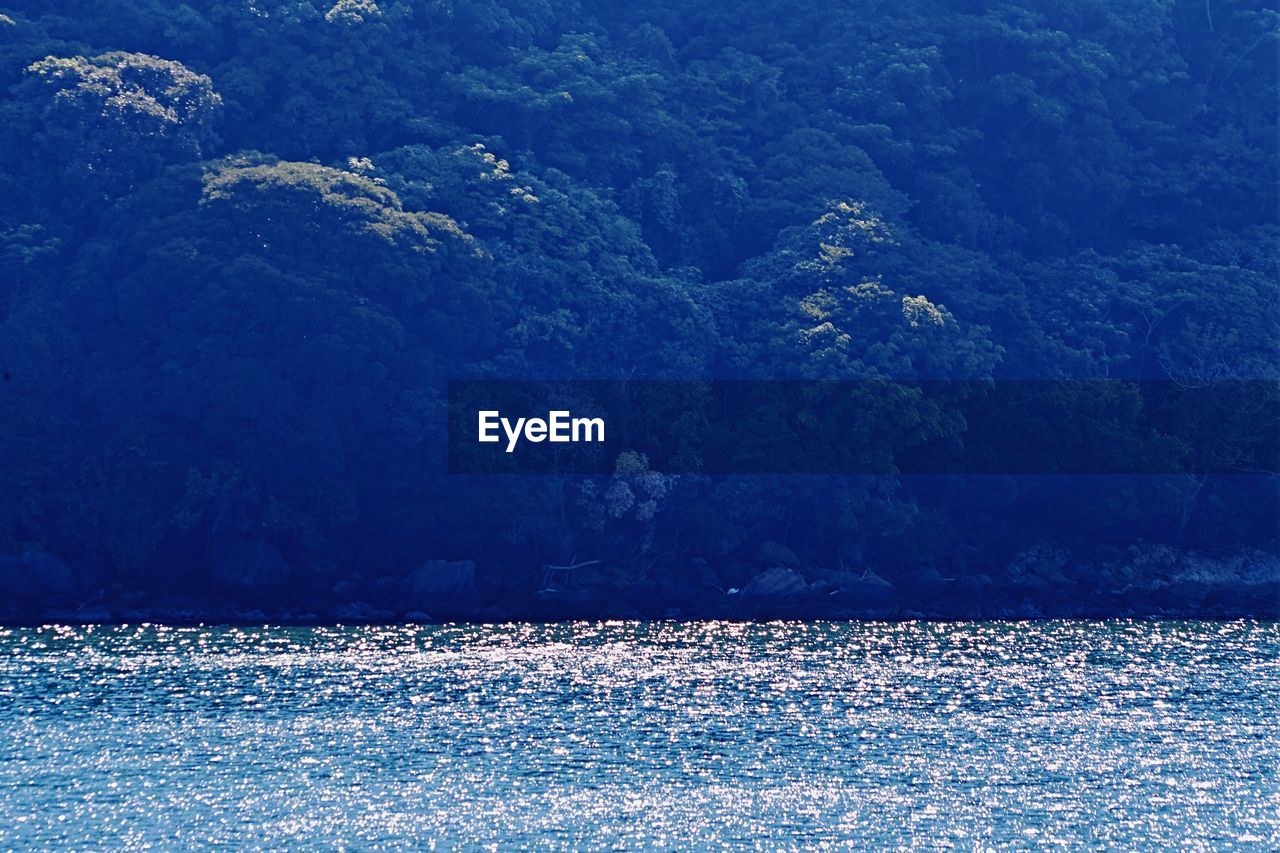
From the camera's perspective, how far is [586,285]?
6662 cm

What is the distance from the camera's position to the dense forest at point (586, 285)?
6006 centimetres

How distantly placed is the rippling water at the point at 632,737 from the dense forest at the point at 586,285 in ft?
20.0

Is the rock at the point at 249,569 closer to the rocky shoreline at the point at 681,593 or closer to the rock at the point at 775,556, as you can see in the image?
the rocky shoreline at the point at 681,593

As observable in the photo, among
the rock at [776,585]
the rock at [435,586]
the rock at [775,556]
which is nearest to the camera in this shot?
the rock at [435,586]

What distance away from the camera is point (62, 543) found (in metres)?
59.8

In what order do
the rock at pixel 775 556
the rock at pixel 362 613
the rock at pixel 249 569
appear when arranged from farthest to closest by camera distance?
1. the rock at pixel 775 556
2. the rock at pixel 249 569
3. the rock at pixel 362 613

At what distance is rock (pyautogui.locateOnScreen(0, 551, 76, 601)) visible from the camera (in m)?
57.7

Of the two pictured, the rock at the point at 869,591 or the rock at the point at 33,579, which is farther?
the rock at the point at 869,591

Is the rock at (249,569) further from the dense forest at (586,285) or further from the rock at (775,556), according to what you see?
the rock at (775,556)

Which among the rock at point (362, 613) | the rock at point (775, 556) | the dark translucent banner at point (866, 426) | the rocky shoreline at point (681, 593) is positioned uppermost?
the dark translucent banner at point (866, 426)

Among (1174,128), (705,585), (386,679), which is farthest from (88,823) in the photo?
(1174,128)

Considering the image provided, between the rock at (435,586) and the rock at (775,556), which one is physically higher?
the rock at (775,556)

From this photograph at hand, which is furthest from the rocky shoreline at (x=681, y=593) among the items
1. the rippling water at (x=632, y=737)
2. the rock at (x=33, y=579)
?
the rippling water at (x=632, y=737)

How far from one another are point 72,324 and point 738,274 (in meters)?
27.2
